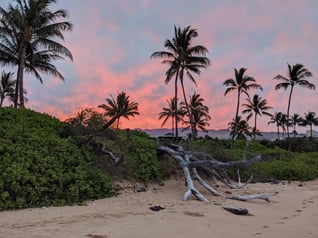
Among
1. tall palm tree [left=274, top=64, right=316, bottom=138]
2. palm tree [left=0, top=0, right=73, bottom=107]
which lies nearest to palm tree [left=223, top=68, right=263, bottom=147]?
tall palm tree [left=274, top=64, right=316, bottom=138]

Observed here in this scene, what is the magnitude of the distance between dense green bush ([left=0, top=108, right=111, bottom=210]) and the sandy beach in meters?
0.38

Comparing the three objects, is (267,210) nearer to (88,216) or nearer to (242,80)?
(88,216)

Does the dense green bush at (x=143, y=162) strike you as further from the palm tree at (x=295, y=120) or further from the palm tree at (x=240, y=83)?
the palm tree at (x=295, y=120)

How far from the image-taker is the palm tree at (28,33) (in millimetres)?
22312

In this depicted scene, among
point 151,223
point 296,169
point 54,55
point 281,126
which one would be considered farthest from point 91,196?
point 281,126

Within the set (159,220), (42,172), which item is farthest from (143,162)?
(159,220)

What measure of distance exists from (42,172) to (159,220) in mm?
3349

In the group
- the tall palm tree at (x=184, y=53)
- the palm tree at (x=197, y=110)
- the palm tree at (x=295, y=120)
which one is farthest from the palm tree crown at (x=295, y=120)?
the tall palm tree at (x=184, y=53)

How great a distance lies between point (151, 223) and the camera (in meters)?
6.44

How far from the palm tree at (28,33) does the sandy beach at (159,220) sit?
1617 cm

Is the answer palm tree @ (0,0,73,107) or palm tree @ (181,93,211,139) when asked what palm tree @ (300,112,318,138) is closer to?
palm tree @ (181,93,211,139)

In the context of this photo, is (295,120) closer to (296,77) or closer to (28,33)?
(296,77)

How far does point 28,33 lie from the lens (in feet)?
72.4

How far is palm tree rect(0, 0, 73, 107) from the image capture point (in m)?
22.3
